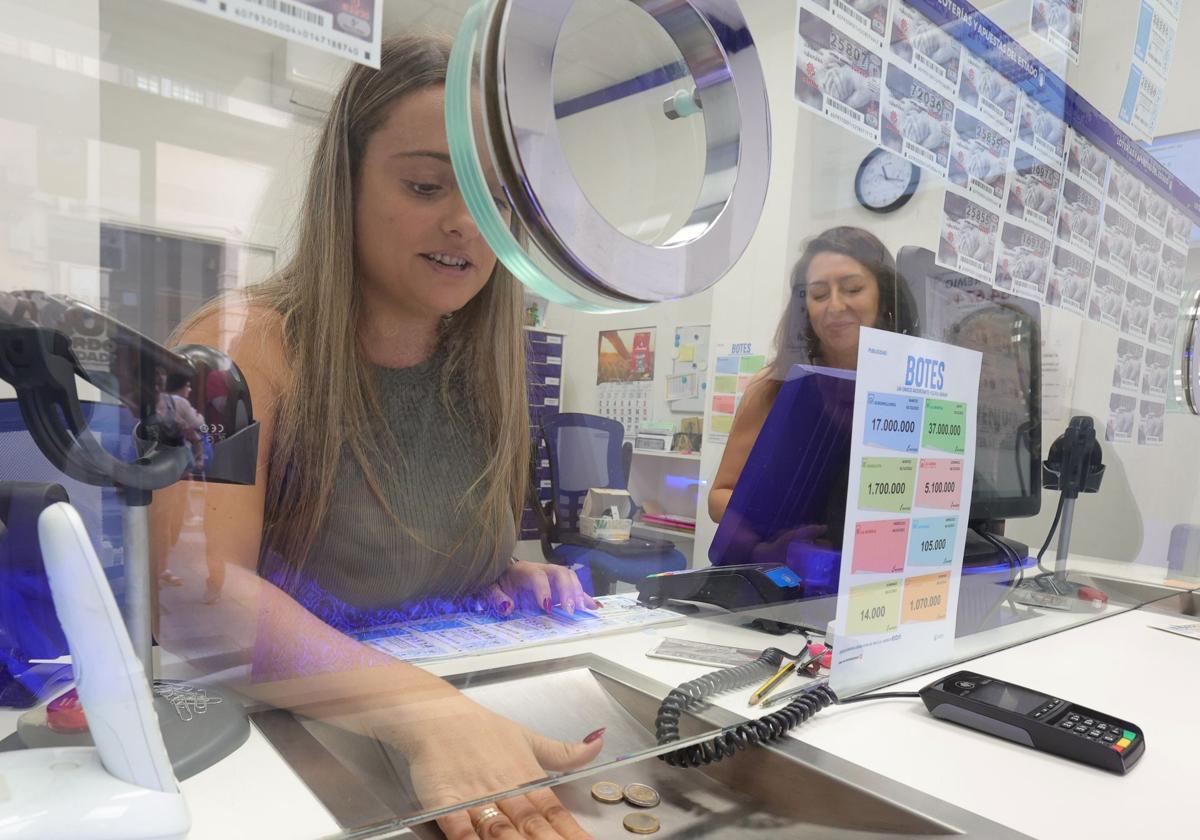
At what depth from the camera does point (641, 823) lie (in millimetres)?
680

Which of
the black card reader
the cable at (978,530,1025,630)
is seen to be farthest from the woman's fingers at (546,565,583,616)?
the cable at (978,530,1025,630)

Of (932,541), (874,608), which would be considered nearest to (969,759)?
(874,608)

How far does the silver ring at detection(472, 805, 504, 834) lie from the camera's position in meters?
0.58

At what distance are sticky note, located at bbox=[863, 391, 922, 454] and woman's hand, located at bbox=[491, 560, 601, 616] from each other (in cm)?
40

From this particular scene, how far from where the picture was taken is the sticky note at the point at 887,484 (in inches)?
34.7

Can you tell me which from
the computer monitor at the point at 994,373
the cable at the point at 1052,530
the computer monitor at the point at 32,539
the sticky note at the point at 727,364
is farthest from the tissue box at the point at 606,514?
the cable at the point at 1052,530

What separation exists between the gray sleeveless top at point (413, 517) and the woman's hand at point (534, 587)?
0.06 ft

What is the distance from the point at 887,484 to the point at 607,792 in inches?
19.4

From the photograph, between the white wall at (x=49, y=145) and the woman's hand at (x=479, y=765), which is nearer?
the white wall at (x=49, y=145)

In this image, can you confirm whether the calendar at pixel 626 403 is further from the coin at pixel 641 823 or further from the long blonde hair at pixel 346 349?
the coin at pixel 641 823

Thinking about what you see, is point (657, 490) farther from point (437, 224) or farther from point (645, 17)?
point (645, 17)

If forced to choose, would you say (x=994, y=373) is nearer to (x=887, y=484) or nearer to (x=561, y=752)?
(x=887, y=484)

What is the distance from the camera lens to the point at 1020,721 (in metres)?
0.79

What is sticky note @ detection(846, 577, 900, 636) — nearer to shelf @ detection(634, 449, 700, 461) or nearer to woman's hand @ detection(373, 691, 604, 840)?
shelf @ detection(634, 449, 700, 461)
